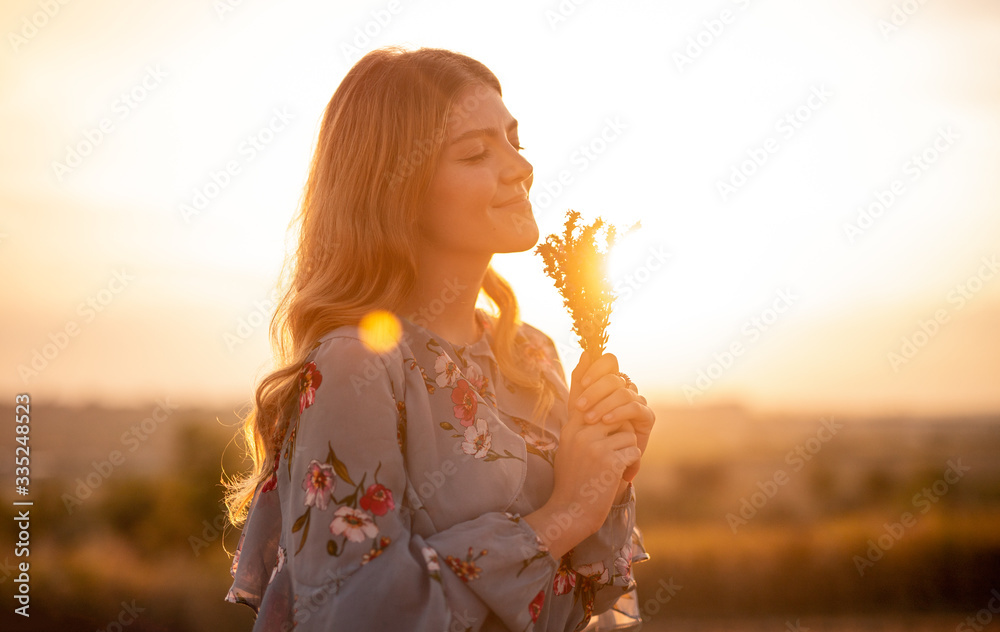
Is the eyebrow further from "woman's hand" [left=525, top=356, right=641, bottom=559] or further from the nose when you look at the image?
"woman's hand" [left=525, top=356, right=641, bottom=559]

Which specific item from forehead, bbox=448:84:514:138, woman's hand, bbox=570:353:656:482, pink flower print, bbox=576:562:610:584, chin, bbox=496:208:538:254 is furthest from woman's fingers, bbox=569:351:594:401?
forehead, bbox=448:84:514:138

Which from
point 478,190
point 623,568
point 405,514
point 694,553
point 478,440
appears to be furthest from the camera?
point 694,553

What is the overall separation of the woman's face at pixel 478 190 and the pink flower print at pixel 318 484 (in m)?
1.00

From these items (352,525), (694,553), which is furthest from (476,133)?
(694,553)

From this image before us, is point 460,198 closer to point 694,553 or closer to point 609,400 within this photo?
point 609,400

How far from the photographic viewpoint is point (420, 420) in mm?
2455

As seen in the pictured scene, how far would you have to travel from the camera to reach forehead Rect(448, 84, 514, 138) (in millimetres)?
2758

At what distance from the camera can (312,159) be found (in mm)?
3041

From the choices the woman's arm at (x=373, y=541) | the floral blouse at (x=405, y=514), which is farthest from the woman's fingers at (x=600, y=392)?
the woman's arm at (x=373, y=541)

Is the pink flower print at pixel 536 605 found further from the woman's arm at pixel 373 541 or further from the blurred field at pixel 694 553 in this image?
the blurred field at pixel 694 553

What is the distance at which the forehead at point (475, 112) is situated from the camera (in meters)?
2.76

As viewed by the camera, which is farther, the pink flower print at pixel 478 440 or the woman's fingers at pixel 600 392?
the woman's fingers at pixel 600 392

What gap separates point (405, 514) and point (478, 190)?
119 centimetres

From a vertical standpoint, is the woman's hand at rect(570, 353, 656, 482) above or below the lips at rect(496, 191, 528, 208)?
below
